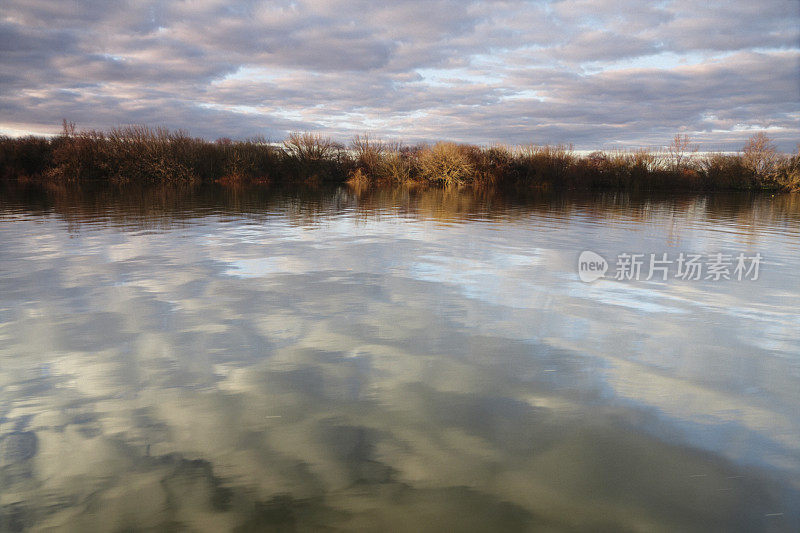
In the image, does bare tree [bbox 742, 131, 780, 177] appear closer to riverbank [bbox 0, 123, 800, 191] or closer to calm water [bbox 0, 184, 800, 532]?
riverbank [bbox 0, 123, 800, 191]

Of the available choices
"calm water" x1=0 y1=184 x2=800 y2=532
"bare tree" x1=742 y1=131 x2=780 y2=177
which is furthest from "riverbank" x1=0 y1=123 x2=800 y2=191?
"calm water" x1=0 y1=184 x2=800 y2=532

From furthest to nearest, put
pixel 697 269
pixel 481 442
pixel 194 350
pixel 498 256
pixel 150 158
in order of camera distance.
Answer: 1. pixel 150 158
2. pixel 498 256
3. pixel 697 269
4. pixel 194 350
5. pixel 481 442

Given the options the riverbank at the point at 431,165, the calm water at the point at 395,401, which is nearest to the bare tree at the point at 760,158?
the riverbank at the point at 431,165

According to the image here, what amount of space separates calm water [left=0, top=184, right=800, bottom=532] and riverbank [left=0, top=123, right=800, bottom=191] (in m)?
37.5

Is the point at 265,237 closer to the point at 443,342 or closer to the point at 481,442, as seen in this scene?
the point at 443,342

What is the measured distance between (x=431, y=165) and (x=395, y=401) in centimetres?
4087

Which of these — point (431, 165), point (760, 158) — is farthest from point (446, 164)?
point (760, 158)

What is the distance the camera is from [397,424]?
2.93 metres

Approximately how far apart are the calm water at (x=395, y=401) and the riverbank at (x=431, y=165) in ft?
123

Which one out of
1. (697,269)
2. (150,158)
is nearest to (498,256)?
(697,269)

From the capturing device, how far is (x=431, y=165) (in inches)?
1688

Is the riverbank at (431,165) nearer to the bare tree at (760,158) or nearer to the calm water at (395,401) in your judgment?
the bare tree at (760,158)

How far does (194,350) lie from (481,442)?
8.07ft

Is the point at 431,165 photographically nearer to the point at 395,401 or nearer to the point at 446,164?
the point at 446,164
